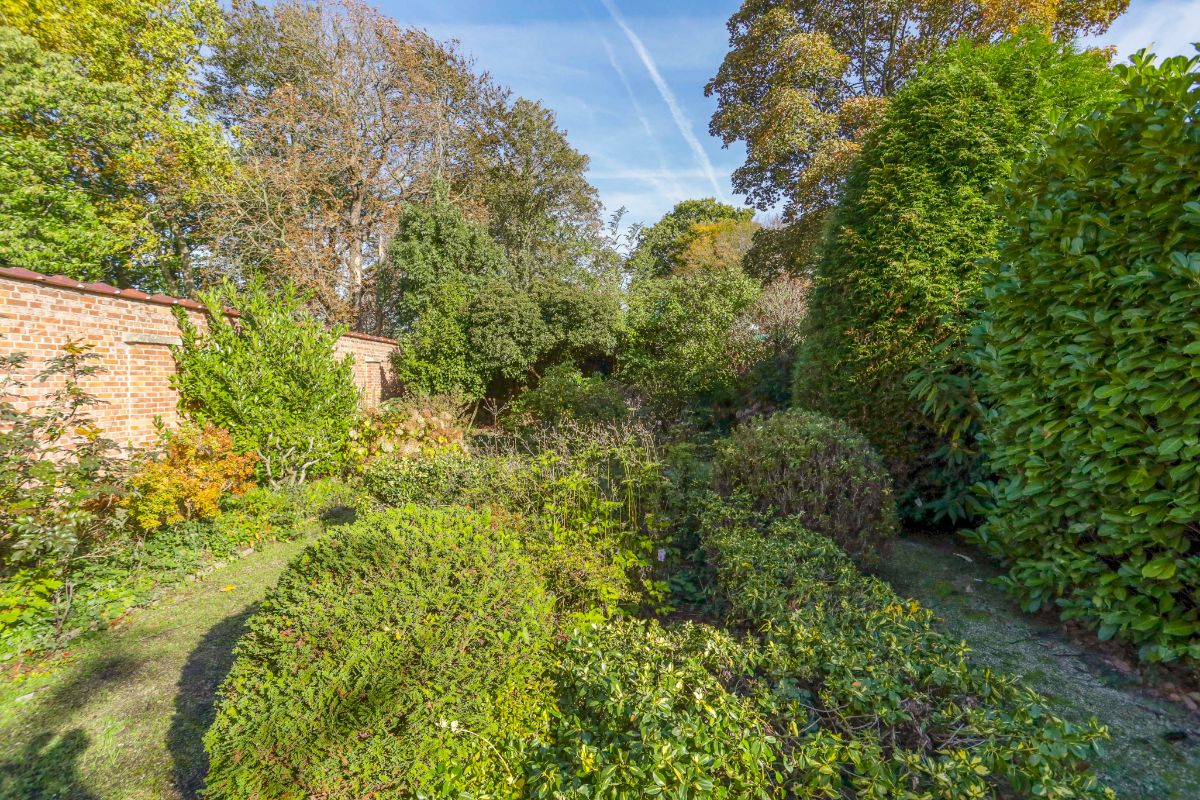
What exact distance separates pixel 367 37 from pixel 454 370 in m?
10.3

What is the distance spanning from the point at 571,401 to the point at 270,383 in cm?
453

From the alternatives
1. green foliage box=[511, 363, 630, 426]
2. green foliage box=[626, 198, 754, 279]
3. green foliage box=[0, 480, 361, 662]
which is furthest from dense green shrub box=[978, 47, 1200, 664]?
green foliage box=[626, 198, 754, 279]

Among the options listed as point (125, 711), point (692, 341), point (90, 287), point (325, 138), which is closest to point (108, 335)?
point (90, 287)

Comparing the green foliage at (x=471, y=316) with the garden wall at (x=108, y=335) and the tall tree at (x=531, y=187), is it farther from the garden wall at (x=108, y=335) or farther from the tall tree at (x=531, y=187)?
the garden wall at (x=108, y=335)

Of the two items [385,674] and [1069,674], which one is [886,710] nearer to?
[1069,674]

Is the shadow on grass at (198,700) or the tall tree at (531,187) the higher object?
the tall tree at (531,187)

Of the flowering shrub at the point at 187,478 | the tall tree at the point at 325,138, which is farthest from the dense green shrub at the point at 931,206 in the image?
the tall tree at the point at 325,138

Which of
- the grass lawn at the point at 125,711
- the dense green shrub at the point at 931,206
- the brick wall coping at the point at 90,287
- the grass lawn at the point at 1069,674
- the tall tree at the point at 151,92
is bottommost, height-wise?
the grass lawn at the point at 125,711

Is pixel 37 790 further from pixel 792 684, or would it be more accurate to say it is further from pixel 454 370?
pixel 454 370

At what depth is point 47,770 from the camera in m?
2.22

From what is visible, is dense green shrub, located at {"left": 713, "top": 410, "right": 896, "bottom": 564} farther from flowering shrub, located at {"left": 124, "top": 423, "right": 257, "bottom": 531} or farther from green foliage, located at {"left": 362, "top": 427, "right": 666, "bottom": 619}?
flowering shrub, located at {"left": 124, "top": 423, "right": 257, "bottom": 531}

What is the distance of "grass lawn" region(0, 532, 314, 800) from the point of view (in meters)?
2.15

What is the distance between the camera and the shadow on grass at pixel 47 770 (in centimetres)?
209

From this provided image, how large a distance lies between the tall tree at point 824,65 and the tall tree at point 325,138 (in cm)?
913
